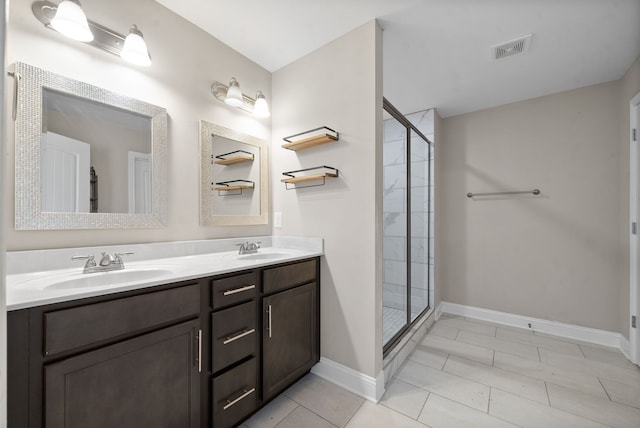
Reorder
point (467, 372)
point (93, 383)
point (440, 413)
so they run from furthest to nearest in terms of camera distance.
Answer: point (467, 372) → point (440, 413) → point (93, 383)

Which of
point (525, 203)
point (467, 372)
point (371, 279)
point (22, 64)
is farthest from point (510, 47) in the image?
point (22, 64)

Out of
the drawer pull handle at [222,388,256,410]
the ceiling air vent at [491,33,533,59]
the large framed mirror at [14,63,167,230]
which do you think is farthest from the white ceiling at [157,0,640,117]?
the drawer pull handle at [222,388,256,410]

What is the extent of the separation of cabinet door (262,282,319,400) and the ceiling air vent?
2228 millimetres

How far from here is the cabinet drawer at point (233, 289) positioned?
1235 mm

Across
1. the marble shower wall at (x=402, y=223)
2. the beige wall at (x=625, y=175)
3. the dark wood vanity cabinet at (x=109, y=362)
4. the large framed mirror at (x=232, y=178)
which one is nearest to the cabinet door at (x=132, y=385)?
the dark wood vanity cabinet at (x=109, y=362)

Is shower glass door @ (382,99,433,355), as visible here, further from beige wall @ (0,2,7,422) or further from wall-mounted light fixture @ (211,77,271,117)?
beige wall @ (0,2,7,422)

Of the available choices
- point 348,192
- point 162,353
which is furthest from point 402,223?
point 162,353

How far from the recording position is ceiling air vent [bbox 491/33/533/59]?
5.97ft

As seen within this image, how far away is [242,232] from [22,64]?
140 cm

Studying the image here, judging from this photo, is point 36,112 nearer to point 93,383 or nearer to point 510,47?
point 93,383

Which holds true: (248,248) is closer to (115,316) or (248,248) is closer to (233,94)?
(115,316)

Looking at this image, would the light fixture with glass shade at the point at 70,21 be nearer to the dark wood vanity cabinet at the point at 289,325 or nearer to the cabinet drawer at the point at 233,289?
the cabinet drawer at the point at 233,289

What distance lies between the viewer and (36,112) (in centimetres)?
116

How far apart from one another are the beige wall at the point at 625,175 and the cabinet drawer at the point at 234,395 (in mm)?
3022
